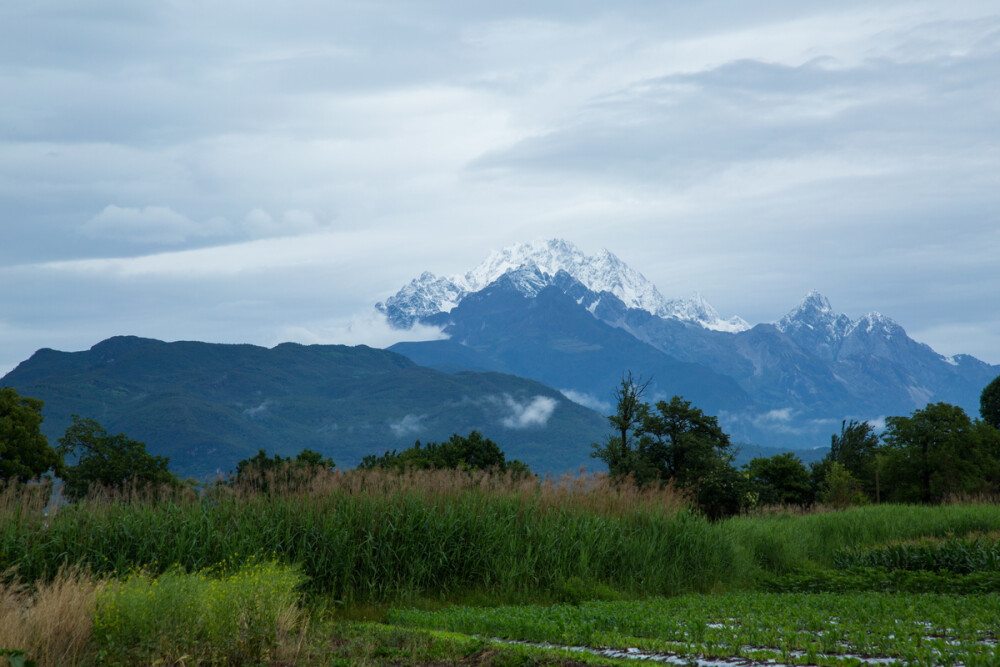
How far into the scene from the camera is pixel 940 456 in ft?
131

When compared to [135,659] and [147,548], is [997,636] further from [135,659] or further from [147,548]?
[147,548]

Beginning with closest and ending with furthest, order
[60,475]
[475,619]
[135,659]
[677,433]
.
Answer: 1. [135,659]
2. [475,619]
3. [677,433]
4. [60,475]

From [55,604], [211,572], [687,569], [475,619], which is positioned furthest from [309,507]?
[687,569]

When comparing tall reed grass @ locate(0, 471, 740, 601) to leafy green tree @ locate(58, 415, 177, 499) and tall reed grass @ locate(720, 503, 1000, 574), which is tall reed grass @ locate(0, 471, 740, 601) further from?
leafy green tree @ locate(58, 415, 177, 499)

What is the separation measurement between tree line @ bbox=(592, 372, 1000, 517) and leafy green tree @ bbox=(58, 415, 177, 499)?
2331cm

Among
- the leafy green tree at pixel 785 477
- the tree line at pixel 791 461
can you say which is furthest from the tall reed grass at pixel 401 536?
the leafy green tree at pixel 785 477

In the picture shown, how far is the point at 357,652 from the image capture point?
28.0ft

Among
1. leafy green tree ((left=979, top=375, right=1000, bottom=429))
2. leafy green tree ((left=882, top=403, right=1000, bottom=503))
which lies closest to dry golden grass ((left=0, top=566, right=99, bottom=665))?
leafy green tree ((left=882, top=403, right=1000, bottom=503))

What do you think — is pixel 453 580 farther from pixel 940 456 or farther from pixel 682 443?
pixel 940 456

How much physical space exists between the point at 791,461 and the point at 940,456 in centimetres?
707

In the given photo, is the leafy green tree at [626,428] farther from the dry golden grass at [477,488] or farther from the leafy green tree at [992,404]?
the leafy green tree at [992,404]

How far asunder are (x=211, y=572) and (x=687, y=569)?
374 inches

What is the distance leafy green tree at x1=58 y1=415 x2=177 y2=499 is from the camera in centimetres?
4022

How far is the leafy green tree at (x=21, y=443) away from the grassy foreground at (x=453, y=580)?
935 inches
